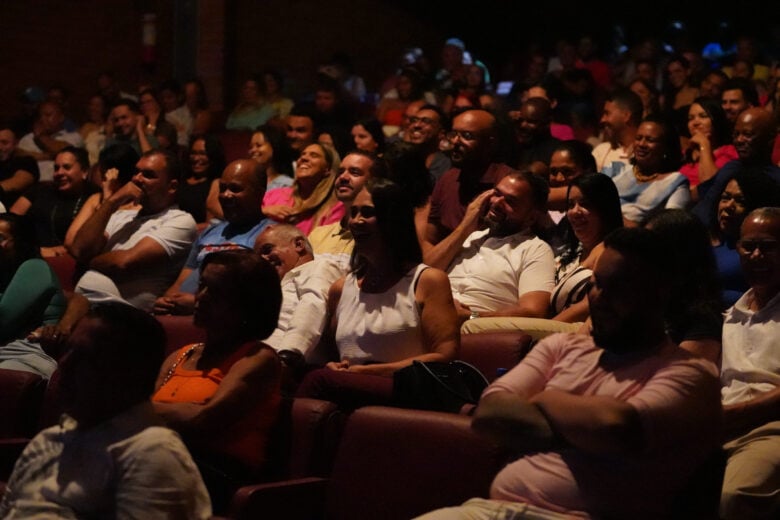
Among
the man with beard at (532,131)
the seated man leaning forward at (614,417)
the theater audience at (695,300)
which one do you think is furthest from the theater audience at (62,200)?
the seated man leaning forward at (614,417)

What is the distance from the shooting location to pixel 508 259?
4359 millimetres

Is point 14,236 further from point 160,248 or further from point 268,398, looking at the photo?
point 268,398

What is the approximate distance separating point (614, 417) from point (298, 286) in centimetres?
191

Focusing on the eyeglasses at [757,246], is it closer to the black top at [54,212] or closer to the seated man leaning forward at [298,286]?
the seated man leaning forward at [298,286]

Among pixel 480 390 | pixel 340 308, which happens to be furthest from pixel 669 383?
pixel 340 308

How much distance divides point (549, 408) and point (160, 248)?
301 centimetres

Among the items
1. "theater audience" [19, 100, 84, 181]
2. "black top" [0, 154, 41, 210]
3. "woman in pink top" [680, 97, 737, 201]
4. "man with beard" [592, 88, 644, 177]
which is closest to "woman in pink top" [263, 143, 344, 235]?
"man with beard" [592, 88, 644, 177]

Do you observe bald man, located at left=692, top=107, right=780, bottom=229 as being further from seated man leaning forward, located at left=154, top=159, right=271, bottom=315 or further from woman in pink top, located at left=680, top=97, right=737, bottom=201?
seated man leaning forward, located at left=154, top=159, right=271, bottom=315

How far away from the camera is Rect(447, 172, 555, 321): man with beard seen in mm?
4277

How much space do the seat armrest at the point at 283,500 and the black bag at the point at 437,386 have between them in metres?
0.38

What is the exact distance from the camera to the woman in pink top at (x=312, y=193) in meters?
5.52

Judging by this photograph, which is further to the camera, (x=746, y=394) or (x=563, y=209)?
(x=563, y=209)

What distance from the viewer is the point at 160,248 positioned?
5109mm

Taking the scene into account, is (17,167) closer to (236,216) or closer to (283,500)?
(236,216)
